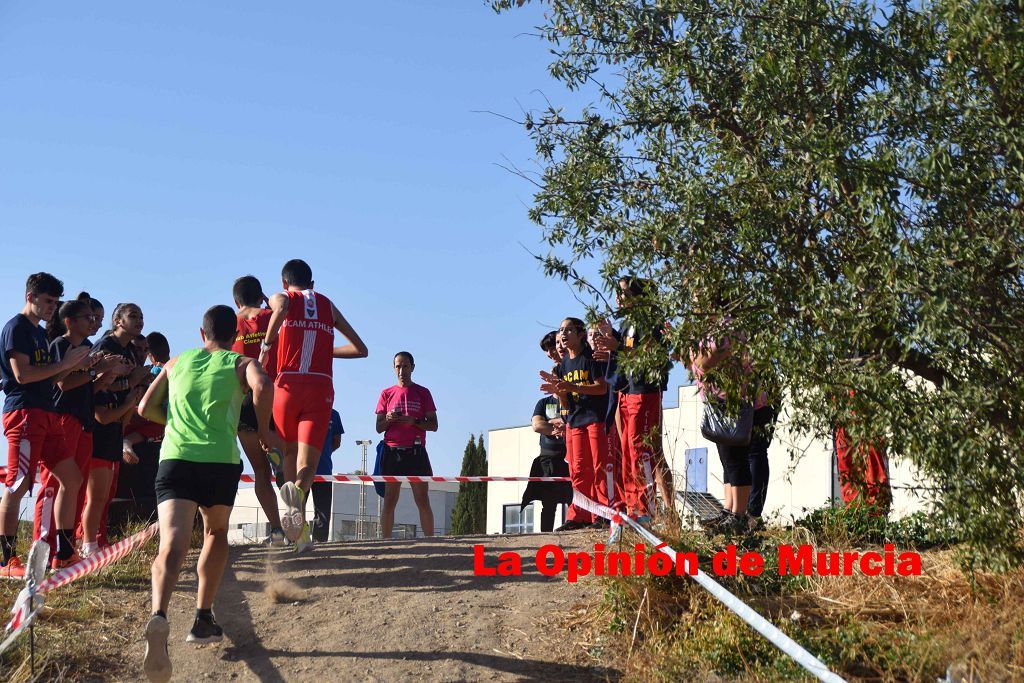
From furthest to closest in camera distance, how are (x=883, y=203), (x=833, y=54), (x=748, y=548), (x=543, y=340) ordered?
(x=543, y=340)
(x=748, y=548)
(x=833, y=54)
(x=883, y=203)

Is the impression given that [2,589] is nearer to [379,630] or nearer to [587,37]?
[379,630]

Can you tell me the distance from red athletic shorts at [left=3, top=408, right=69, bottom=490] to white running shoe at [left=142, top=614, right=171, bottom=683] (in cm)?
289

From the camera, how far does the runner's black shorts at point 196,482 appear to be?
605 cm

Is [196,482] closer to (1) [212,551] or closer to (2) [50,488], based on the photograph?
(1) [212,551]

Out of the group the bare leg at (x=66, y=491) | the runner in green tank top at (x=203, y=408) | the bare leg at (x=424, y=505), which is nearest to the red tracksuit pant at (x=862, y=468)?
the runner in green tank top at (x=203, y=408)

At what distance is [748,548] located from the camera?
7.41 metres

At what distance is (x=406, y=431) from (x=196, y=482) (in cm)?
539

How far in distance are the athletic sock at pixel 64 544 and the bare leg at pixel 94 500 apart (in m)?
0.30

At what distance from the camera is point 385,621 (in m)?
7.04

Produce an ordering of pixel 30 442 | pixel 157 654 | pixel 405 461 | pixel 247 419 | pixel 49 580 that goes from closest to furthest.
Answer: pixel 157 654 → pixel 49 580 → pixel 30 442 → pixel 247 419 → pixel 405 461

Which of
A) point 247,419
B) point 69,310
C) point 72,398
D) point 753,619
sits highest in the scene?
point 69,310

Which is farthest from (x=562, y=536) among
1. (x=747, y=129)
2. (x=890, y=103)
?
(x=890, y=103)

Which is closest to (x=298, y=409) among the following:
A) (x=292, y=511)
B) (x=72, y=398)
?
(x=292, y=511)

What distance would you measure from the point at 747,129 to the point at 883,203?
1.16 m
